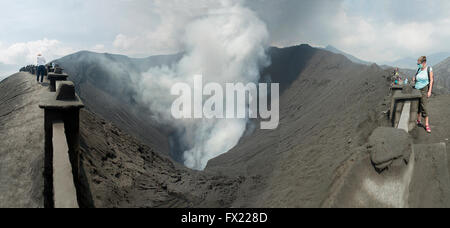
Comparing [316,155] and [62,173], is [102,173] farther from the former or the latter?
[316,155]

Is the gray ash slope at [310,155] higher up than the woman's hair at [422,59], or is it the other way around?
the woman's hair at [422,59]

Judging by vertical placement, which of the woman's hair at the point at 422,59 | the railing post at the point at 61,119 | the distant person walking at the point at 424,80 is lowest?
the railing post at the point at 61,119

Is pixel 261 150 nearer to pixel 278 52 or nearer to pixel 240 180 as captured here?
pixel 240 180

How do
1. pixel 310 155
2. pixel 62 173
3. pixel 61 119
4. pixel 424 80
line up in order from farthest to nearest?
pixel 310 155
pixel 424 80
pixel 61 119
pixel 62 173

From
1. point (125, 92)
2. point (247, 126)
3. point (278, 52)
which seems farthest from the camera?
point (278, 52)

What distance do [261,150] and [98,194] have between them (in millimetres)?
8090

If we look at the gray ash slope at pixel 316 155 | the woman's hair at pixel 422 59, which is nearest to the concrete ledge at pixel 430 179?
the gray ash slope at pixel 316 155

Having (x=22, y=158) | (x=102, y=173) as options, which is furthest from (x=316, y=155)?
(x=22, y=158)

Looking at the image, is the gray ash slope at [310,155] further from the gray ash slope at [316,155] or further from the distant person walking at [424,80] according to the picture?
the distant person walking at [424,80]

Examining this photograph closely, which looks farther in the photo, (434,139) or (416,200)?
(434,139)

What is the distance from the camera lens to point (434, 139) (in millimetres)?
4773
